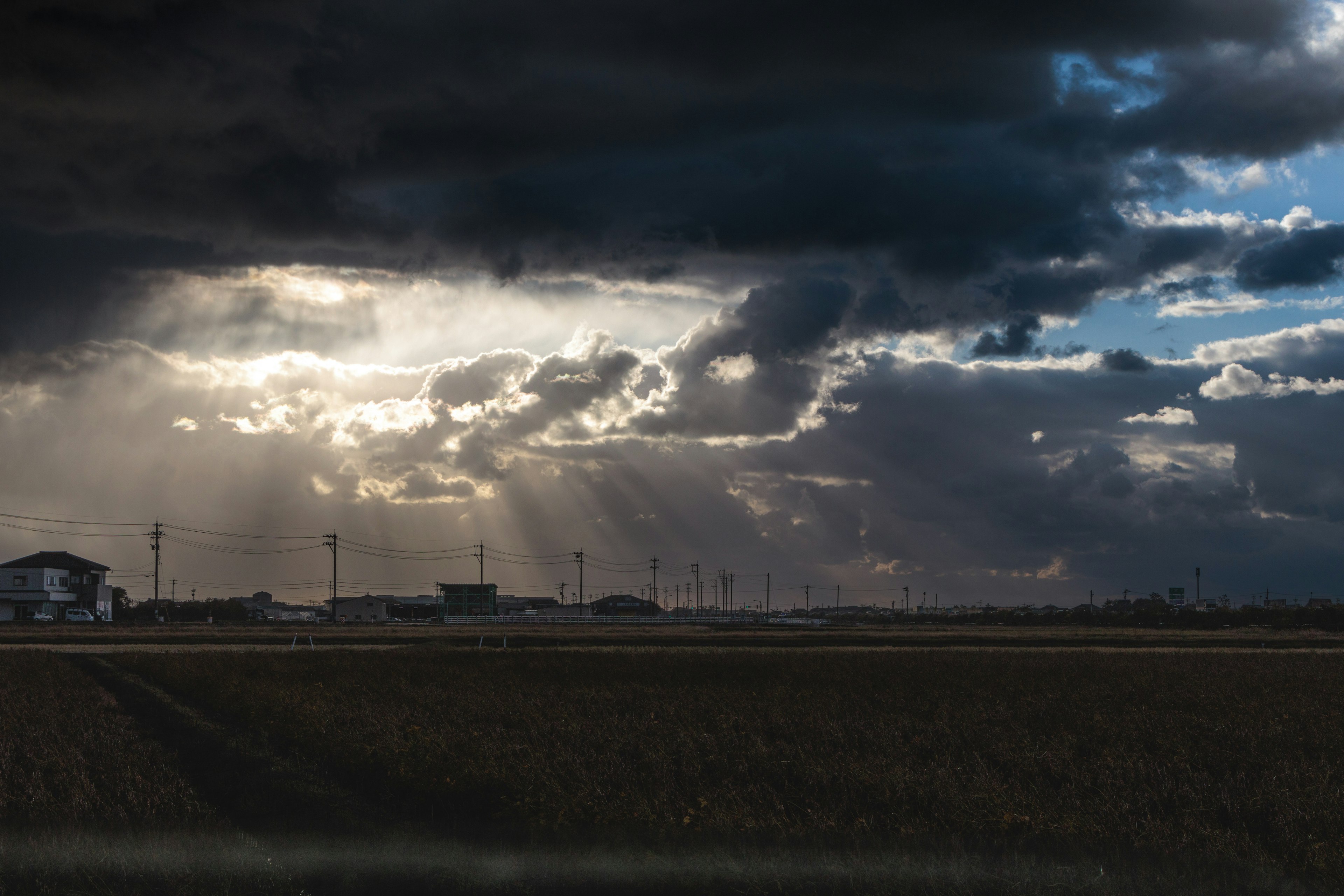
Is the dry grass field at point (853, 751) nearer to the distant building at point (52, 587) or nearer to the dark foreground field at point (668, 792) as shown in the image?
the dark foreground field at point (668, 792)

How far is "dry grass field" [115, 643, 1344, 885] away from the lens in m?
13.5

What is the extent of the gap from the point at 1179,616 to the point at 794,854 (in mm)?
168460

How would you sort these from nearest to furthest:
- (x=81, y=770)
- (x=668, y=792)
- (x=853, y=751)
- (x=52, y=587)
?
1. (x=668, y=792)
2. (x=81, y=770)
3. (x=853, y=751)
4. (x=52, y=587)

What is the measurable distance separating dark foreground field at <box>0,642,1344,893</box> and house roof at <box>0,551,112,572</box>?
150 m

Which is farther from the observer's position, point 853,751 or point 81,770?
point 853,751

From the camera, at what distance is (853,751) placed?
61.7 ft

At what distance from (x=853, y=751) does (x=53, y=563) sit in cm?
17369

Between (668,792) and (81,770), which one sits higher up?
(668,792)

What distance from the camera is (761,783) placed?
51.4 feet

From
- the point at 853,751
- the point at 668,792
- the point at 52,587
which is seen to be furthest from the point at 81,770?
the point at 52,587

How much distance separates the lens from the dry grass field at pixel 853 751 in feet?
44.2

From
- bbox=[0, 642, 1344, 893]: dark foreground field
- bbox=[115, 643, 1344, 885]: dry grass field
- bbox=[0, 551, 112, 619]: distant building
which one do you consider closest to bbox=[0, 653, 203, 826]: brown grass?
bbox=[0, 642, 1344, 893]: dark foreground field

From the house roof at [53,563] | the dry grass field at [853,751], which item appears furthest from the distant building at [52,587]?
the dry grass field at [853,751]

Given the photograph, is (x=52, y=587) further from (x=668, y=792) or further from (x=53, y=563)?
(x=668, y=792)
